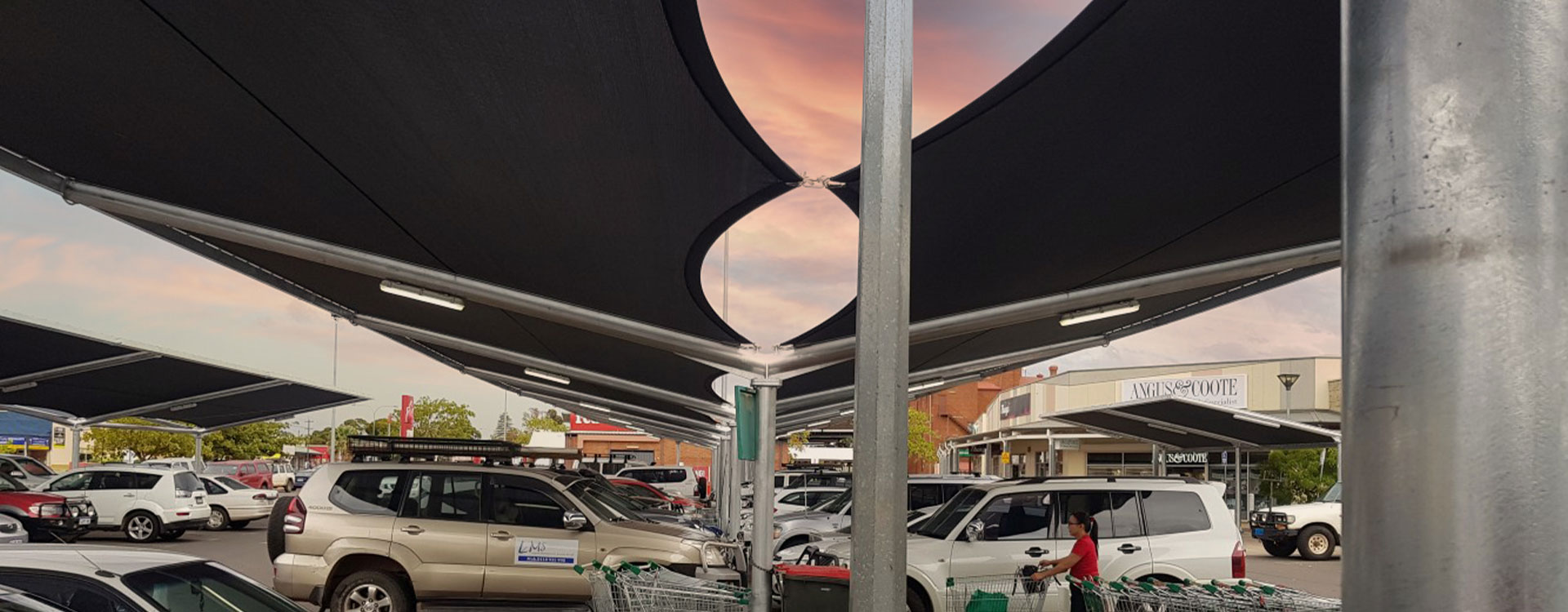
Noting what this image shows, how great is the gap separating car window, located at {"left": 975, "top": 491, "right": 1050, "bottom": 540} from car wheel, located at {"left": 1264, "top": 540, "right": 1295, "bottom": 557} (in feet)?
57.8

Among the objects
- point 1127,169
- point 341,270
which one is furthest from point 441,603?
point 1127,169

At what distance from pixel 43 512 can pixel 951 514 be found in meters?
18.5

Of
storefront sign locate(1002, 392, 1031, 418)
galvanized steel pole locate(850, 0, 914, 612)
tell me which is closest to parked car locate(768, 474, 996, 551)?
galvanized steel pole locate(850, 0, 914, 612)

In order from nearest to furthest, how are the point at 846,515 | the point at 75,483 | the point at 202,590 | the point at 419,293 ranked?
the point at 202,590
the point at 419,293
the point at 846,515
the point at 75,483

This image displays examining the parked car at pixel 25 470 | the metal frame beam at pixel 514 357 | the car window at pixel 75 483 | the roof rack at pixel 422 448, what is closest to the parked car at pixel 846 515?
the metal frame beam at pixel 514 357

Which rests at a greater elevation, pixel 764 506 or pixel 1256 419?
pixel 1256 419

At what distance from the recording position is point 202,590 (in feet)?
23.5

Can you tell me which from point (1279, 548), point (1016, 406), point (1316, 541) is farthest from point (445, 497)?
point (1016, 406)

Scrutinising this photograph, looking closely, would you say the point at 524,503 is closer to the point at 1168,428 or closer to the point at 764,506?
the point at 764,506

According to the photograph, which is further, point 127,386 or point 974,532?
point 127,386

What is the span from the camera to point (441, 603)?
523 inches

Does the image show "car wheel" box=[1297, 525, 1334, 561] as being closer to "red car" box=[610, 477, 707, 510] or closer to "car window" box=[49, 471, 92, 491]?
"red car" box=[610, 477, 707, 510]

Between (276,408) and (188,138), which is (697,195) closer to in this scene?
(188,138)

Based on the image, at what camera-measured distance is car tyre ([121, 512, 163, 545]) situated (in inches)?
1086
